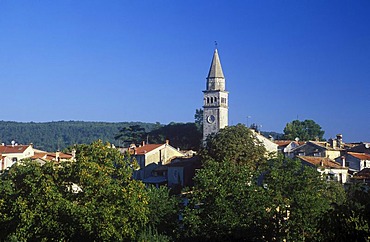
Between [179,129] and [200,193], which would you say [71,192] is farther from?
[179,129]

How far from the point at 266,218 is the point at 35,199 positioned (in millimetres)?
12585

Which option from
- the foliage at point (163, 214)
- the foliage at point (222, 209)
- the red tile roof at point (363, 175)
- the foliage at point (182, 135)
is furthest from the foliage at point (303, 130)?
the foliage at point (222, 209)

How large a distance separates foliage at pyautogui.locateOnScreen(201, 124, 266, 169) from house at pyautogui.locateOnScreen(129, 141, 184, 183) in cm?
1456

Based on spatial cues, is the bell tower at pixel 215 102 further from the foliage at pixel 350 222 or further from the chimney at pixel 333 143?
the foliage at pixel 350 222

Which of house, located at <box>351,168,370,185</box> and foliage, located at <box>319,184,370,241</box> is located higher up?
foliage, located at <box>319,184,370,241</box>

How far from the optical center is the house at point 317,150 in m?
74.2

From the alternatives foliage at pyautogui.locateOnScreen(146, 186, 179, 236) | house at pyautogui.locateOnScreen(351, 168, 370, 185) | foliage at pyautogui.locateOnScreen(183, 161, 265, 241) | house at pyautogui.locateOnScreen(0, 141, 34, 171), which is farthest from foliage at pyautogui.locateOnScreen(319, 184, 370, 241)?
house at pyautogui.locateOnScreen(0, 141, 34, 171)

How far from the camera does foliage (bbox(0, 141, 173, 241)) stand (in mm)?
32562

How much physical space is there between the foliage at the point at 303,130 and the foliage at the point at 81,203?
77.8m

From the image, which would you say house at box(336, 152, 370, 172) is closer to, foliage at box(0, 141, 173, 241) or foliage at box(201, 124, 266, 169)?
foliage at box(201, 124, 266, 169)

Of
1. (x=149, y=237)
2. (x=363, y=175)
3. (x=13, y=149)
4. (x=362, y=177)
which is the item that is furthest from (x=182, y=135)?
(x=149, y=237)

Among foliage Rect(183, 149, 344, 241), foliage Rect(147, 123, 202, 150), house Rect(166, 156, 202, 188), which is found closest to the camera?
foliage Rect(183, 149, 344, 241)

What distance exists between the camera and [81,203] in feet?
113

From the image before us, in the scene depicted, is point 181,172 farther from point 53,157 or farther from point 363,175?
point 53,157
